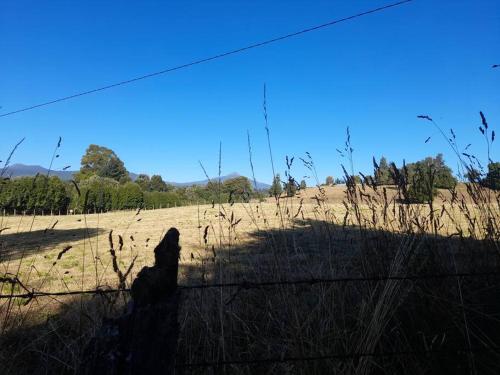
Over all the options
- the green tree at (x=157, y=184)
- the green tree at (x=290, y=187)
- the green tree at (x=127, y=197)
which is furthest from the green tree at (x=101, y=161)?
the green tree at (x=290, y=187)

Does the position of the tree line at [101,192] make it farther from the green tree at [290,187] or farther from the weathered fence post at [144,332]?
the weathered fence post at [144,332]

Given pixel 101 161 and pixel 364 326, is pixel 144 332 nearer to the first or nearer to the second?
pixel 364 326

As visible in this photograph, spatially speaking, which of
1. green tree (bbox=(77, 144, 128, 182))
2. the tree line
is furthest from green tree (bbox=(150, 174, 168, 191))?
green tree (bbox=(77, 144, 128, 182))

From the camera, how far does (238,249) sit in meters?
7.89

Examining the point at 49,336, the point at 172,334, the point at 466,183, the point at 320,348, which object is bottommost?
the point at 49,336

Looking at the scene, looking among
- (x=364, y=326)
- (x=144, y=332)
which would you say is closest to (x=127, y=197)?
(x=364, y=326)

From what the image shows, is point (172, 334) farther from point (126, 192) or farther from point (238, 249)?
point (126, 192)

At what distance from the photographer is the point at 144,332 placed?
4.02 feet

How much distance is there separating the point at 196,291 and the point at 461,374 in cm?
259

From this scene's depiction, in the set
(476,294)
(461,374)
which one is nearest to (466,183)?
(476,294)

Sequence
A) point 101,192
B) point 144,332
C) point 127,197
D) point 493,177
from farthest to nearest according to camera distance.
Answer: point 127,197 < point 493,177 < point 101,192 < point 144,332

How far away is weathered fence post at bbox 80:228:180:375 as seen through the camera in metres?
1.20

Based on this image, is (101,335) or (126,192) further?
(126,192)

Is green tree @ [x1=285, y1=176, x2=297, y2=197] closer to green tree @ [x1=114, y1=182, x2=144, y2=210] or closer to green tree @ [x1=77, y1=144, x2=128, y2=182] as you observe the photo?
green tree @ [x1=114, y1=182, x2=144, y2=210]
